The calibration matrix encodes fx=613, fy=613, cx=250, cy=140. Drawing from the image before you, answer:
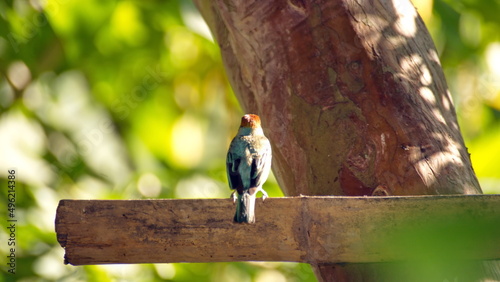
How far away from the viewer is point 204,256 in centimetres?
221

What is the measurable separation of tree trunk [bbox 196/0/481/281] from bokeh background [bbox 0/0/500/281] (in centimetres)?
208

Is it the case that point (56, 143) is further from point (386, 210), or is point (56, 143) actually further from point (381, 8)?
point (386, 210)

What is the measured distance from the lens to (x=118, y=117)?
5.36 m

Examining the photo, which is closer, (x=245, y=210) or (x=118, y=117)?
(x=245, y=210)

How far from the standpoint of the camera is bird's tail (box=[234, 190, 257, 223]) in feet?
6.94

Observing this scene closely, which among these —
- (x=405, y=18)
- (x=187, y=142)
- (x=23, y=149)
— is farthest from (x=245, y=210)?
(x=23, y=149)

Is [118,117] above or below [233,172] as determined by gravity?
above

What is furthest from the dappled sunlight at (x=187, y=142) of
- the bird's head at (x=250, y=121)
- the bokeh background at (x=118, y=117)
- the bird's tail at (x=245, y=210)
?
the bird's tail at (x=245, y=210)

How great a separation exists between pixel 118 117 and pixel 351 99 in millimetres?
3027

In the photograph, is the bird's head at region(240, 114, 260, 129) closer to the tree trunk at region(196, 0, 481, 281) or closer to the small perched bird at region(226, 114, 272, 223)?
the small perched bird at region(226, 114, 272, 223)

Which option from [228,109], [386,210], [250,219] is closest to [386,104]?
[386,210]

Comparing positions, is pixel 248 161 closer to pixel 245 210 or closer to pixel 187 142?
pixel 245 210

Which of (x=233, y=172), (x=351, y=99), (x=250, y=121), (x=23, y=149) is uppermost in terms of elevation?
(x=23, y=149)

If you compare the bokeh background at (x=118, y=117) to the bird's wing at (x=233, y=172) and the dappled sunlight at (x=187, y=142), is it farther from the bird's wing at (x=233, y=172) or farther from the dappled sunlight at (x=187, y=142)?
the bird's wing at (x=233, y=172)
